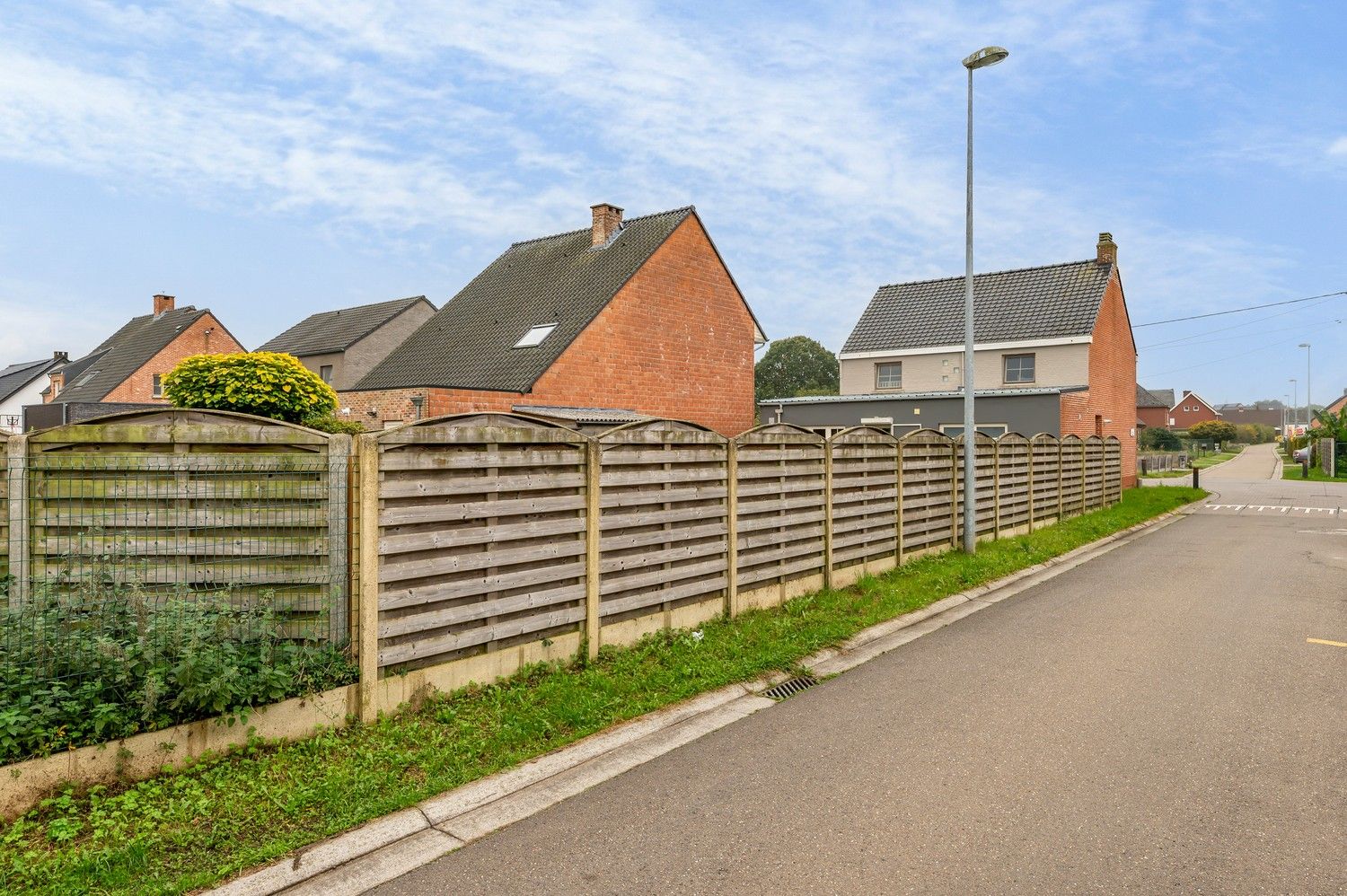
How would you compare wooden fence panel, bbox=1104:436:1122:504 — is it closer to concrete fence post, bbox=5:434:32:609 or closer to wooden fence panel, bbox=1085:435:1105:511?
wooden fence panel, bbox=1085:435:1105:511

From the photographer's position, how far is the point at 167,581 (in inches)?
193

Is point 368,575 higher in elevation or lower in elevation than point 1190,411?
lower

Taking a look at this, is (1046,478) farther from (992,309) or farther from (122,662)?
(992,309)

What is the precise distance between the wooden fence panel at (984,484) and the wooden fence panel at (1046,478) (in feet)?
8.13

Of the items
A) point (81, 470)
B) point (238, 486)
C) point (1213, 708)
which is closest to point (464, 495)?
point (238, 486)

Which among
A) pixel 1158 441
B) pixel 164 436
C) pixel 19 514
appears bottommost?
pixel 19 514

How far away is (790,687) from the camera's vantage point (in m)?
6.41

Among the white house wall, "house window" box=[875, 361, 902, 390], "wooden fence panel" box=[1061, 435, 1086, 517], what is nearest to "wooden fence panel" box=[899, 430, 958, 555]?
"wooden fence panel" box=[1061, 435, 1086, 517]

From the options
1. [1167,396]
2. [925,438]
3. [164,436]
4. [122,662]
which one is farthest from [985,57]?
[1167,396]

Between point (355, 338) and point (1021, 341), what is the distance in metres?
29.7

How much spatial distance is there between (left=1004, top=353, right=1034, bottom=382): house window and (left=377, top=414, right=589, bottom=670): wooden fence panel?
2836cm

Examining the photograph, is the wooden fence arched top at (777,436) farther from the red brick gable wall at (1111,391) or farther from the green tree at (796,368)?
the green tree at (796,368)

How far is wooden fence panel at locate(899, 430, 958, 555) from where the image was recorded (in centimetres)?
1130

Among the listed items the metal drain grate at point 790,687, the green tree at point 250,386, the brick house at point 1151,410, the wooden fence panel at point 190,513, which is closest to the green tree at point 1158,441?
the brick house at point 1151,410
